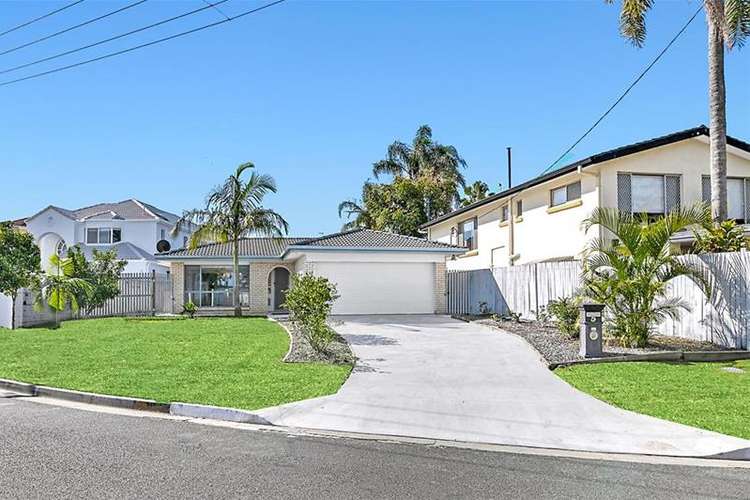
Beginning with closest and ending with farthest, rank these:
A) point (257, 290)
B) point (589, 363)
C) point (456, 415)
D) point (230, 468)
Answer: point (230, 468) < point (456, 415) < point (589, 363) < point (257, 290)

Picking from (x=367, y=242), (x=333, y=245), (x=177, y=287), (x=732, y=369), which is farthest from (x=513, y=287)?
(x=177, y=287)

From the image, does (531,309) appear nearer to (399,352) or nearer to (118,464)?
(399,352)

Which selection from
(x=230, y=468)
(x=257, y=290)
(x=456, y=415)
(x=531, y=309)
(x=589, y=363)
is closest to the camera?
(x=230, y=468)

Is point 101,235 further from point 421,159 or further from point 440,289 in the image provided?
point 440,289

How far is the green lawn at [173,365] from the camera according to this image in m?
9.42

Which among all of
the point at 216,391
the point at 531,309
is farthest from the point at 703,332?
the point at 216,391

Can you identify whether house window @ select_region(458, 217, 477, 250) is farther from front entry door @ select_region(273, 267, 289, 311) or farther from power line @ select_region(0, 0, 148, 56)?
power line @ select_region(0, 0, 148, 56)

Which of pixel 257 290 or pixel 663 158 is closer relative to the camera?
pixel 663 158

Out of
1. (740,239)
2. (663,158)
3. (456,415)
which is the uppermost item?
(663,158)

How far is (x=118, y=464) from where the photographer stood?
230 inches

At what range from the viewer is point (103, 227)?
46594 millimetres

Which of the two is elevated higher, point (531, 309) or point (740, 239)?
point (740, 239)

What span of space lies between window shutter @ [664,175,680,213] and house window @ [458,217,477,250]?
1106cm

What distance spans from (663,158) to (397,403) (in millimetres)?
15893
